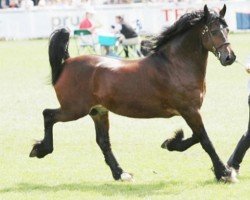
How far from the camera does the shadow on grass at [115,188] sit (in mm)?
9250

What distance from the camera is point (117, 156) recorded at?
11867mm

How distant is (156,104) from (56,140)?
398 centimetres

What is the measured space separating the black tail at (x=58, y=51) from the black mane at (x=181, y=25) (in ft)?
4.22

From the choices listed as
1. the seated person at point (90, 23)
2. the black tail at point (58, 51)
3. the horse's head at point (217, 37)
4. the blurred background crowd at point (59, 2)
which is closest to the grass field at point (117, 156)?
the black tail at point (58, 51)

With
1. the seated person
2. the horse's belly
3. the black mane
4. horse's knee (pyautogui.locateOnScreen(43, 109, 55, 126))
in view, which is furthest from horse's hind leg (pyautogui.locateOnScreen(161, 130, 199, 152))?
the seated person

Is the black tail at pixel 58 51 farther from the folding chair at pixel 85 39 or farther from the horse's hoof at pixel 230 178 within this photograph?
the folding chair at pixel 85 39

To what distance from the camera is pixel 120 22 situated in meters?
29.5

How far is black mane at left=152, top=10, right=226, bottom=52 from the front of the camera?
31.8 ft

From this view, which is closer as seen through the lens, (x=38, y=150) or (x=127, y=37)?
(x=38, y=150)

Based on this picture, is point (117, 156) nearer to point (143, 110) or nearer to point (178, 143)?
point (178, 143)

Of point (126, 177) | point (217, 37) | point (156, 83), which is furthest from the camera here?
point (126, 177)

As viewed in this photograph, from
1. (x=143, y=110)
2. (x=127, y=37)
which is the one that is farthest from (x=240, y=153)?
(x=127, y=37)

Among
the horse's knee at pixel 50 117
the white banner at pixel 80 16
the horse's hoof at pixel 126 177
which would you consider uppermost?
the horse's knee at pixel 50 117

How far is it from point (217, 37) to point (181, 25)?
1.90ft
